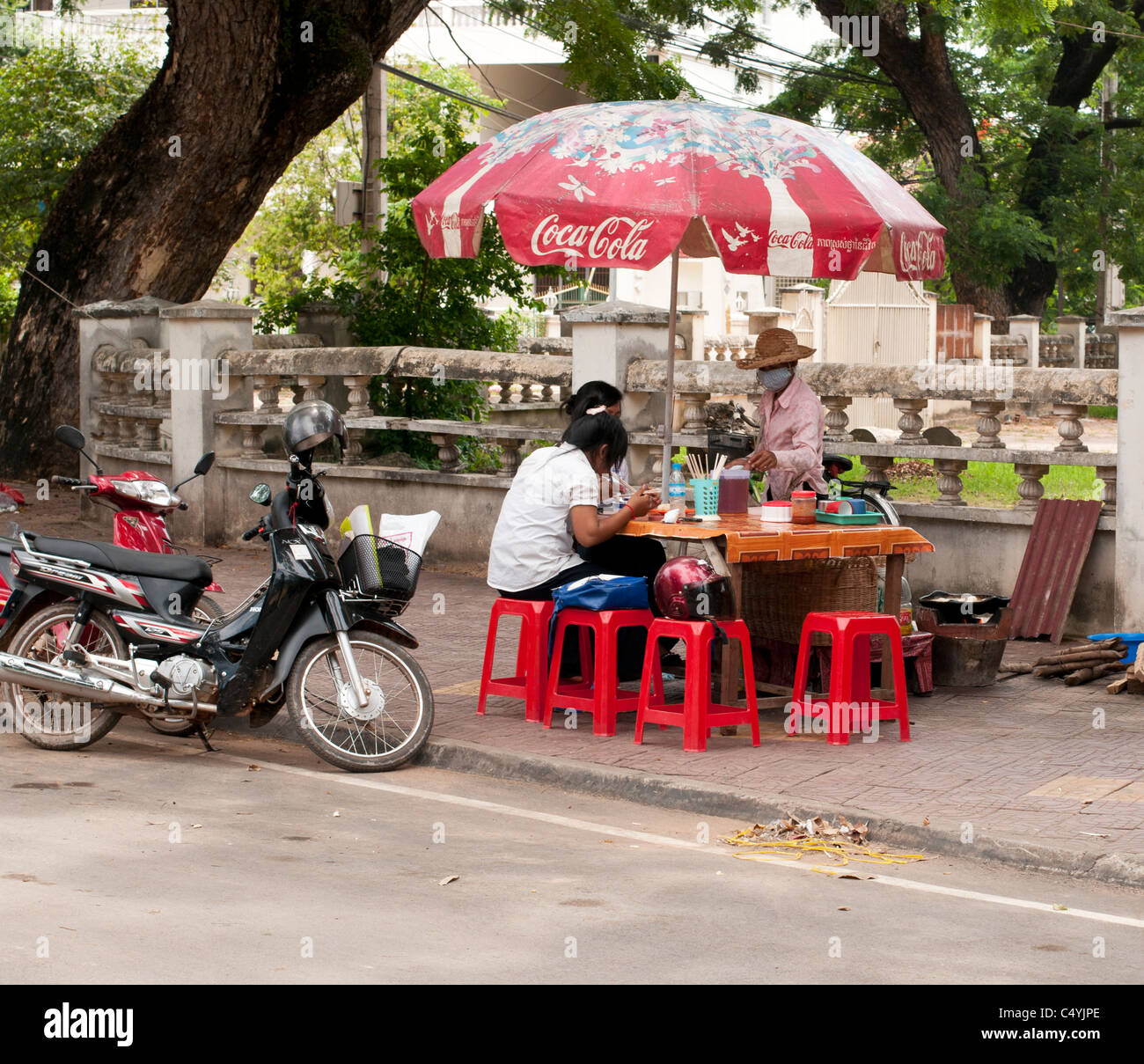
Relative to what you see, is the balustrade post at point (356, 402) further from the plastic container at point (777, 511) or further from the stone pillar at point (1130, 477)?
the stone pillar at point (1130, 477)

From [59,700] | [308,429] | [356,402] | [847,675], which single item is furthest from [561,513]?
[356,402]

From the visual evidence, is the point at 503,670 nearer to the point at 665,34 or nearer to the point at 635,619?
the point at 635,619

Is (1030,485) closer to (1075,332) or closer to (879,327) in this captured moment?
(879,327)

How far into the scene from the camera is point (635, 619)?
798 cm

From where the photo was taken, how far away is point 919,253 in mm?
8422

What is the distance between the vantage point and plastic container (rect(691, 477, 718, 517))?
832 cm

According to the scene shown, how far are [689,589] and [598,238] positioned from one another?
5.56 ft

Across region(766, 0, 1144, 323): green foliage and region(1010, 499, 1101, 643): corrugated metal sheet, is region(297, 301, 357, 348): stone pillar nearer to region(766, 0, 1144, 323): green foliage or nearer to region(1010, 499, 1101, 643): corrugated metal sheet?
region(1010, 499, 1101, 643): corrugated metal sheet

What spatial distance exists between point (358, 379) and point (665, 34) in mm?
14240

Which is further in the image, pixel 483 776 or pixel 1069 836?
pixel 483 776

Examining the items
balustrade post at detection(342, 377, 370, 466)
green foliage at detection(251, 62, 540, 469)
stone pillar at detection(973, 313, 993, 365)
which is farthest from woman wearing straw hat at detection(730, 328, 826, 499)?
stone pillar at detection(973, 313, 993, 365)

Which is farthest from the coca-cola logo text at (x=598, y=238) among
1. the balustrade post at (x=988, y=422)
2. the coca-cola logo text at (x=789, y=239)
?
the balustrade post at (x=988, y=422)
